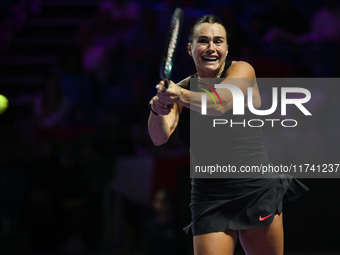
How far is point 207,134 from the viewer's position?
2.70 meters

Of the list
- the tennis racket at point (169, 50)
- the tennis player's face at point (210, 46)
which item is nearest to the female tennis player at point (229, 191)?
the tennis player's face at point (210, 46)

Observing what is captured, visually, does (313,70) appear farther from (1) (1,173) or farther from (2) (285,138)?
(1) (1,173)

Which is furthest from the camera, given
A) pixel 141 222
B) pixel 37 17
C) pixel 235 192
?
pixel 37 17

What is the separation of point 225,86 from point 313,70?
4416 mm

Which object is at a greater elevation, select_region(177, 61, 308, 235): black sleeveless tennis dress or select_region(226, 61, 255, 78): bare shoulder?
select_region(226, 61, 255, 78): bare shoulder

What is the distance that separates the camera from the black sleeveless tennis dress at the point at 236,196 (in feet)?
8.71

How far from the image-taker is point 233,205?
2.67 m

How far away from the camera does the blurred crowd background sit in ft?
16.8

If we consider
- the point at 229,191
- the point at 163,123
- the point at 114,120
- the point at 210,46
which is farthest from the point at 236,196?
the point at 114,120

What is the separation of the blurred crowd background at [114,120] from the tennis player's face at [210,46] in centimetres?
233

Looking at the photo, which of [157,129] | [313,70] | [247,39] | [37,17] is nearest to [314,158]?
[313,70]

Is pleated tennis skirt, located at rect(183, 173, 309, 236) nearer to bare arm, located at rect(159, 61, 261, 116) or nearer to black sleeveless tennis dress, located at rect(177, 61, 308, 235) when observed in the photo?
black sleeveless tennis dress, located at rect(177, 61, 308, 235)

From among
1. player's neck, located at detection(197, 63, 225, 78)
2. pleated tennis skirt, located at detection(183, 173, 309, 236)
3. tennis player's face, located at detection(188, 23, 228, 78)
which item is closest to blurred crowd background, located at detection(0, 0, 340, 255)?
pleated tennis skirt, located at detection(183, 173, 309, 236)

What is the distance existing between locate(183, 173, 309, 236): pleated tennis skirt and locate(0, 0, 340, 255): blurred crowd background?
6.90ft
